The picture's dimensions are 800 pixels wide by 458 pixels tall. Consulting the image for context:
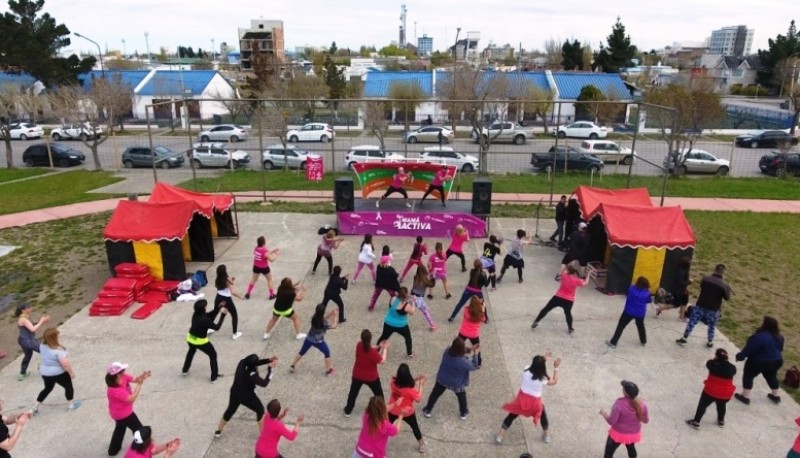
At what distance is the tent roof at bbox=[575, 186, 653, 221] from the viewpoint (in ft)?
46.1

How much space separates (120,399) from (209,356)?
2.14 metres

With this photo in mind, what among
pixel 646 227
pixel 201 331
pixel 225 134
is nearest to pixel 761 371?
pixel 646 227

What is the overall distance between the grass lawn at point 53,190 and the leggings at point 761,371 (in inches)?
885

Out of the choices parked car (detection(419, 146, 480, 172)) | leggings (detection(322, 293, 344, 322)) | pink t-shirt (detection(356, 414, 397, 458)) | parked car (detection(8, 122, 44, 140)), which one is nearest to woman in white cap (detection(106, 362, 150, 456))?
pink t-shirt (detection(356, 414, 397, 458))

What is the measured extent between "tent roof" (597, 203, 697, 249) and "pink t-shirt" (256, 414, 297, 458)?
8.70m

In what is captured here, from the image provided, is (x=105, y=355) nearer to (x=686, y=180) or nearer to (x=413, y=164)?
(x=413, y=164)

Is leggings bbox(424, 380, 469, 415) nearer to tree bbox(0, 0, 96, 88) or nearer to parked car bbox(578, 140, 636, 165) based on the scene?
parked car bbox(578, 140, 636, 165)

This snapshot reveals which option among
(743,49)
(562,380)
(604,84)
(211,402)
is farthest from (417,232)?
(743,49)

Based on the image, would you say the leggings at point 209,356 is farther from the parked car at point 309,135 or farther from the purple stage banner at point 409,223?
the parked car at point 309,135

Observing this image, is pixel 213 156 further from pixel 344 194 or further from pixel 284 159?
pixel 344 194

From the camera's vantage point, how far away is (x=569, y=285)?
987cm

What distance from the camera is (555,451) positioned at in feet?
24.5

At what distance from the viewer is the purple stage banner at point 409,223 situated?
16.3 m

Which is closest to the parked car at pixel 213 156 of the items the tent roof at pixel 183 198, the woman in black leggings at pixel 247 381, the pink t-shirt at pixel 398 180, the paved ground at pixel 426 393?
the tent roof at pixel 183 198
